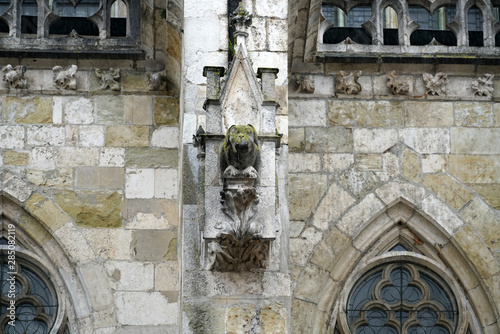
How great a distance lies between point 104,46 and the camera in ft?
35.5

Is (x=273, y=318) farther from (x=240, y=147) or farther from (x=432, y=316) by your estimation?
(x=432, y=316)

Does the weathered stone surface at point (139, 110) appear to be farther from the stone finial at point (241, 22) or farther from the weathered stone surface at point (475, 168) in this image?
the weathered stone surface at point (475, 168)

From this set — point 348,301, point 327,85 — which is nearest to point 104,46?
point 327,85

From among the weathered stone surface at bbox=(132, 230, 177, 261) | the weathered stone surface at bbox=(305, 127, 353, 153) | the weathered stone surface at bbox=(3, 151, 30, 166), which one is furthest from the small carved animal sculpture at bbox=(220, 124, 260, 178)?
the weathered stone surface at bbox=(3, 151, 30, 166)

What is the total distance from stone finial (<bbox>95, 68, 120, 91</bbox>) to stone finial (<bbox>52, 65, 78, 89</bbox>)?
0.70ft

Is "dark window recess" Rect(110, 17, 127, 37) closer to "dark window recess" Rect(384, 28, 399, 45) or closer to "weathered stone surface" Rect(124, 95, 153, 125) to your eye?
"weathered stone surface" Rect(124, 95, 153, 125)

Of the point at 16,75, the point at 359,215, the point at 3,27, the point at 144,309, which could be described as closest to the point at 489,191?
the point at 359,215

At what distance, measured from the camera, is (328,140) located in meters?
10.8

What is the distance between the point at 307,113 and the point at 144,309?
7.38ft

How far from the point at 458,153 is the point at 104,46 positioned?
128 inches

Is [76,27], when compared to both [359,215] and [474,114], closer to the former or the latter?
[359,215]

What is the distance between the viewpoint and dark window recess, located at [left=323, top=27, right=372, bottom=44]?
11.2 meters

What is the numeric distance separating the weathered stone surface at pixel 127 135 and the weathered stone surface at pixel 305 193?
133 cm

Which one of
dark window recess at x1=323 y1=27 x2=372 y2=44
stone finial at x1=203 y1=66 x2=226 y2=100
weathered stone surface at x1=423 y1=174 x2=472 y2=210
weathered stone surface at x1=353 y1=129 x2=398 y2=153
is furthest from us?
dark window recess at x1=323 y1=27 x2=372 y2=44
